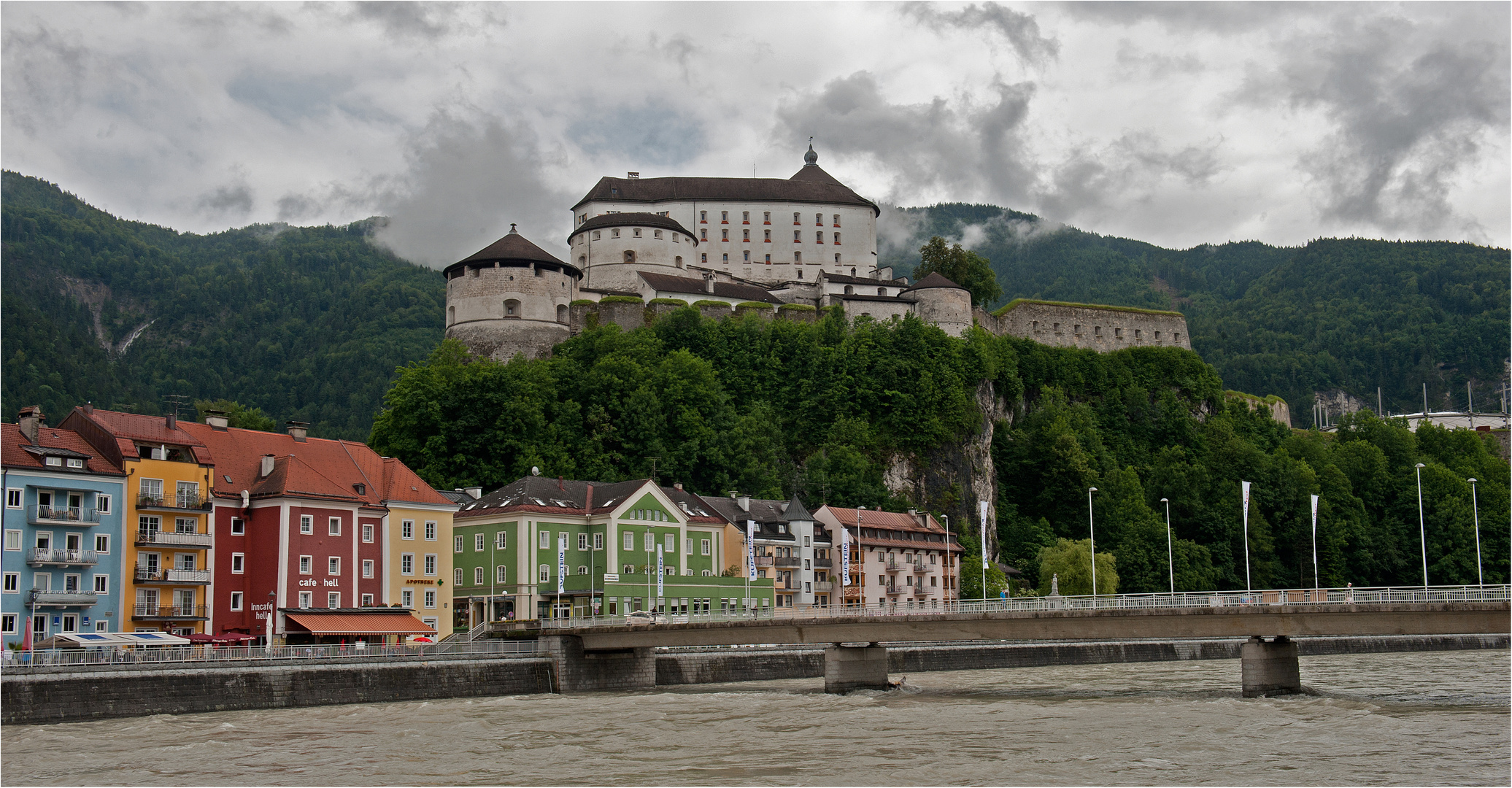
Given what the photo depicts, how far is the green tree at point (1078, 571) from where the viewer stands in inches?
3346

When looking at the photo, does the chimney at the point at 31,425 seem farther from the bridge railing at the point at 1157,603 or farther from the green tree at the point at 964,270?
the green tree at the point at 964,270

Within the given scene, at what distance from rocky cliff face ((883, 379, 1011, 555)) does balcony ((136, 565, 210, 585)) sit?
50.3 metres

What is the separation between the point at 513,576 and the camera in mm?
64438

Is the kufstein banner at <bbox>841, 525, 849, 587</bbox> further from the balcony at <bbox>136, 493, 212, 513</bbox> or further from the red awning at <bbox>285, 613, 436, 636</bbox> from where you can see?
the balcony at <bbox>136, 493, 212, 513</bbox>

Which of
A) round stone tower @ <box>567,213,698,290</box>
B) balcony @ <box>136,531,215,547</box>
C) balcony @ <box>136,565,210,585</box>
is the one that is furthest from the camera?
round stone tower @ <box>567,213,698,290</box>

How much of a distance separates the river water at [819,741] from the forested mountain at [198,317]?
81.1m

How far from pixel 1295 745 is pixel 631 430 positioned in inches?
2088

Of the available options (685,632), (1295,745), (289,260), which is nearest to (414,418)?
(685,632)

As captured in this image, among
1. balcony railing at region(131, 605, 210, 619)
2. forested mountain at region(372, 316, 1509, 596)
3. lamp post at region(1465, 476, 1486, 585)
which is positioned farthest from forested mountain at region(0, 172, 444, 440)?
lamp post at region(1465, 476, 1486, 585)

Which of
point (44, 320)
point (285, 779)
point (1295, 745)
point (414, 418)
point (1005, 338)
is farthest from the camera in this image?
point (44, 320)

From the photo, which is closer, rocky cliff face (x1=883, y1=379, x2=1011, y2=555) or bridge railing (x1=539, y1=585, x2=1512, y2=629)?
bridge railing (x1=539, y1=585, x2=1512, y2=629)

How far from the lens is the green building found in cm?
6481

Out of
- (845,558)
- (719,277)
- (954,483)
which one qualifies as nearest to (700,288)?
(719,277)

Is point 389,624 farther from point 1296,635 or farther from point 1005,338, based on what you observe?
point 1005,338
